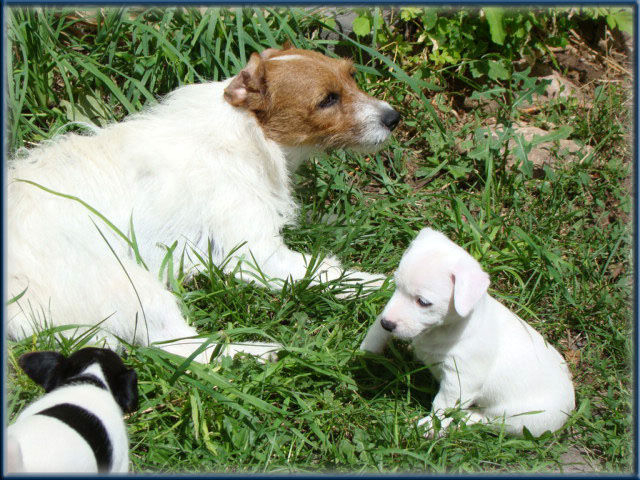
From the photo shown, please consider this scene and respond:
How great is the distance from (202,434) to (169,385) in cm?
32

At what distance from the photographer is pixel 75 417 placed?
9.27 ft

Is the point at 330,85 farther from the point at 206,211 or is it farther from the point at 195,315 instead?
Answer: the point at 195,315

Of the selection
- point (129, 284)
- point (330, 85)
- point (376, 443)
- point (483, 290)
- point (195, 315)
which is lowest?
point (376, 443)

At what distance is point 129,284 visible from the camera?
155 inches

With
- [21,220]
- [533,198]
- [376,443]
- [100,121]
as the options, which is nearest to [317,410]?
[376,443]

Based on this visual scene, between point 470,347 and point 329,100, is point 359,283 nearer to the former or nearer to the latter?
point 470,347

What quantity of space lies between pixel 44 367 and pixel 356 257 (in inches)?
90.2

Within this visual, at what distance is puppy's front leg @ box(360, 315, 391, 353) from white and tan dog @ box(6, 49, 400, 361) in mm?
509

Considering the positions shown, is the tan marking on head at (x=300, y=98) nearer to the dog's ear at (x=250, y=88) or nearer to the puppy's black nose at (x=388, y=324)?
the dog's ear at (x=250, y=88)

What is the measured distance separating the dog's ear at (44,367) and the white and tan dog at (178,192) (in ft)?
1.95

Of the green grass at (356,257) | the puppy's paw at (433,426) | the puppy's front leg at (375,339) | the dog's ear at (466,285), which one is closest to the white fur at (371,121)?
the green grass at (356,257)

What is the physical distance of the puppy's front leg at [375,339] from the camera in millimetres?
3775

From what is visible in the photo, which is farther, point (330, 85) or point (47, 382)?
point (330, 85)

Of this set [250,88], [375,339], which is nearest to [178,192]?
[250,88]
